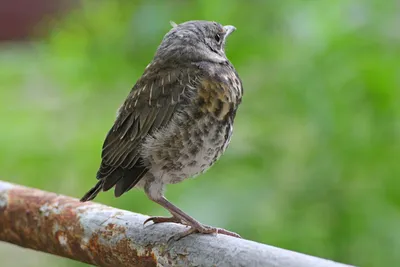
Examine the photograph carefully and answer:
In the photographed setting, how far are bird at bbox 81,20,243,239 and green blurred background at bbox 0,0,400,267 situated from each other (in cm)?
53

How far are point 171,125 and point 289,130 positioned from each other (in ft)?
2.33

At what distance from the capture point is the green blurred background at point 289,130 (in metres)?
2.34

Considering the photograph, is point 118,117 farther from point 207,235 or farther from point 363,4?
point 363,4

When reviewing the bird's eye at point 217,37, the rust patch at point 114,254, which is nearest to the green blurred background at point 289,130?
the bird's eye at point 217,37

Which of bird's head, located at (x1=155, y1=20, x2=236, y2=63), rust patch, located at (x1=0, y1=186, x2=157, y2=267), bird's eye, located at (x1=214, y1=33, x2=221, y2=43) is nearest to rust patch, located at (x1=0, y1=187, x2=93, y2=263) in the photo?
rust patch, located at (x1=0, y1=186, x2=157, y2=267)

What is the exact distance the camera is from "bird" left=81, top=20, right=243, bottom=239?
179 centimetres

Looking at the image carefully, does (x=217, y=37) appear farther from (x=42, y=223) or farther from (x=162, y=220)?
(x=42, y=223)

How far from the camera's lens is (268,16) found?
260 centimetres

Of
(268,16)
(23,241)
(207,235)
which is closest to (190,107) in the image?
(207,235)

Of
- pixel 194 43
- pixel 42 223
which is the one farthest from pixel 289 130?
pixel 42 223

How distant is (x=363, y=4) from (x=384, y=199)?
0.60 meters

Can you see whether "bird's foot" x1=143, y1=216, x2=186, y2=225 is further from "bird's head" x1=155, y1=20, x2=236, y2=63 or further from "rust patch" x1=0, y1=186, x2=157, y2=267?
"bird's head" x1=155, y1=20, x2=236, y2=63

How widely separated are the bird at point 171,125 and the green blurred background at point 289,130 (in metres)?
0.53

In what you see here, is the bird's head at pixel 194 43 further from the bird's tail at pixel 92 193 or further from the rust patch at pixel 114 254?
the rust patch at pixel 114 254
